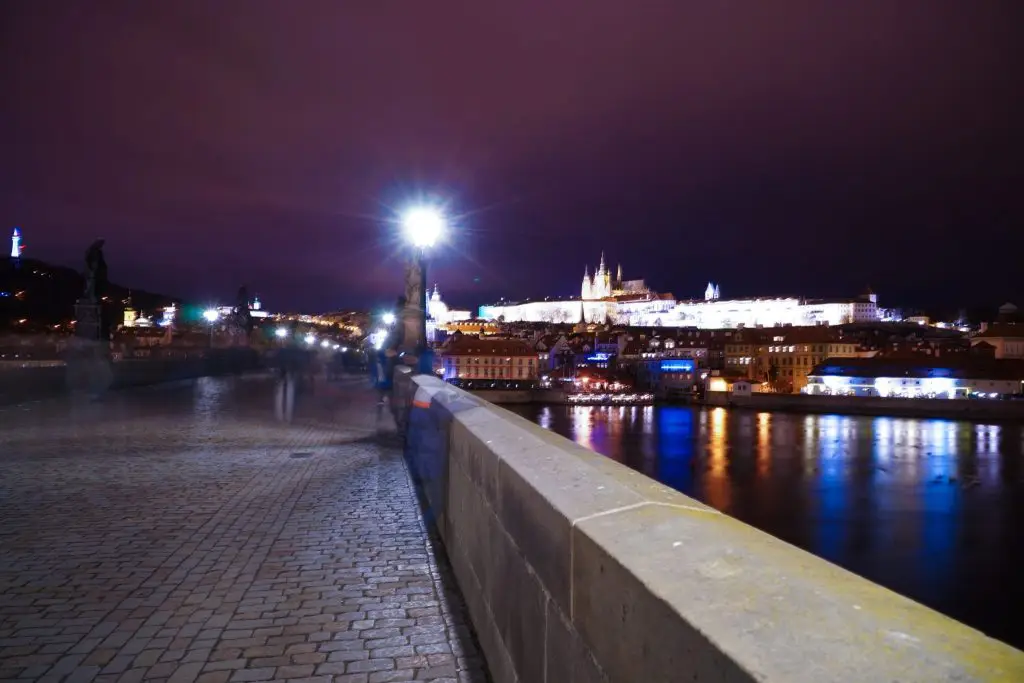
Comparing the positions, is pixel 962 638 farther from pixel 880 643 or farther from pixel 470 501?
pixel 470 501

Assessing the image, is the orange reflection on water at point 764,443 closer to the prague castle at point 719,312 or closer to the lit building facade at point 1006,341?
A: the lit building facade at point 1006,341

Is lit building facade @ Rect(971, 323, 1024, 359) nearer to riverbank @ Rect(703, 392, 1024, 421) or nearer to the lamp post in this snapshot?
riverbank @ Rect(703, 392, 1024, 421)

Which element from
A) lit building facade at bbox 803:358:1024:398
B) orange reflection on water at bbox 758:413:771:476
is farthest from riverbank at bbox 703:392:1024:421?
orange reflection on water at bbox 758:413:771:476

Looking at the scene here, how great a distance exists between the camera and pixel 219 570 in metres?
4.86

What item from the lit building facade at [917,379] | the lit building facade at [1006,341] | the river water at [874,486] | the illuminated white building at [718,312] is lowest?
the river water at [874,486]

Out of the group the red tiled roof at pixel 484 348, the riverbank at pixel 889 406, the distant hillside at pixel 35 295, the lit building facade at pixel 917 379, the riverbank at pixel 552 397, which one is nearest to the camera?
the distant hillside at pixel 35 295

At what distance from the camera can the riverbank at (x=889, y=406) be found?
73750 millimetres

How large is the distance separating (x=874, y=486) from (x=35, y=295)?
77128 mm

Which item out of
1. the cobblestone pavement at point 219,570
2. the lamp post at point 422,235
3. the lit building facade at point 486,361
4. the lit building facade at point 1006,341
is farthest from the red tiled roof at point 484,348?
the cobblestone pavement at point 219,570

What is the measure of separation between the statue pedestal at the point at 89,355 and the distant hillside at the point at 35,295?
38.0 m

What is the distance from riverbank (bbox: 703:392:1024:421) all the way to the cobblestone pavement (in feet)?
260

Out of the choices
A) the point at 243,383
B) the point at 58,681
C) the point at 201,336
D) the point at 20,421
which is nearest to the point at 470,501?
the point at 58,681

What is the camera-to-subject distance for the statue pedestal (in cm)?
2044

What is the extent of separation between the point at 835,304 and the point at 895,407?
324 feet
